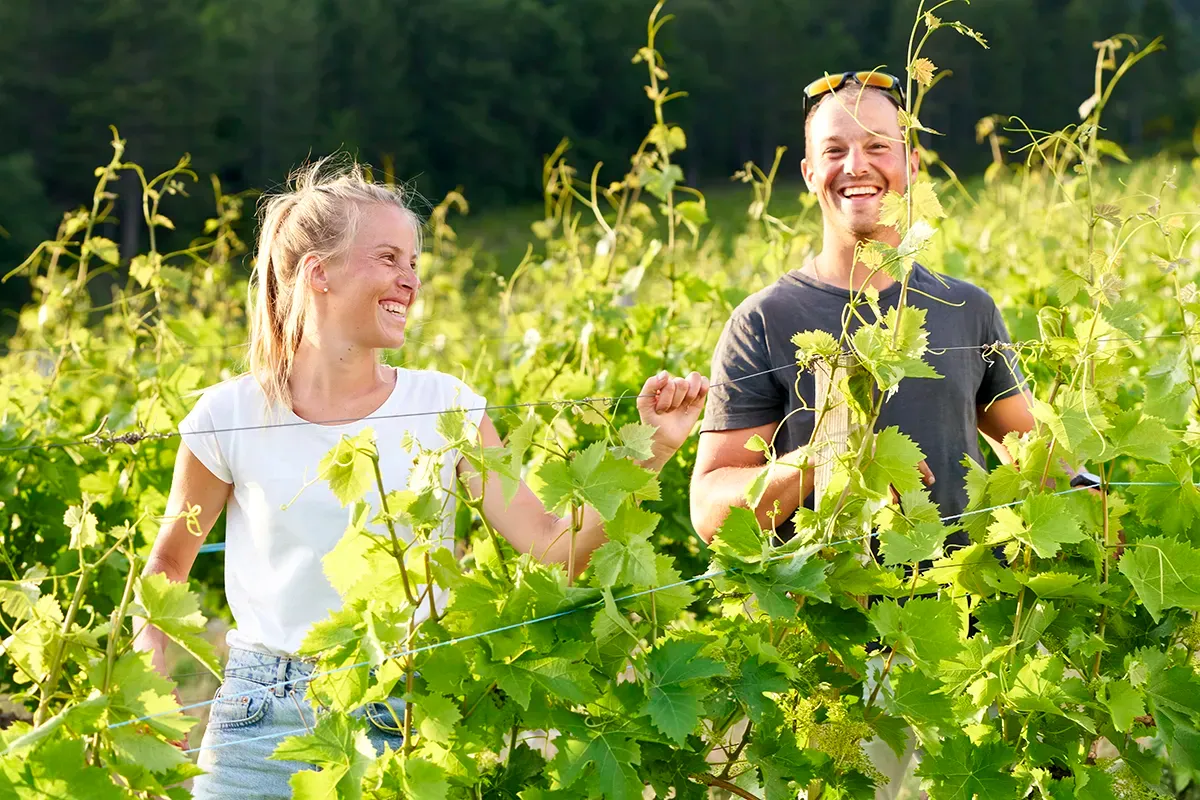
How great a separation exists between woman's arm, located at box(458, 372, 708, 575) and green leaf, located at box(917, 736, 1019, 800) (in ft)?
1.70

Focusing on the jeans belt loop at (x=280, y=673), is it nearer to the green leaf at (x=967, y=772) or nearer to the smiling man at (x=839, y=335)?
the smiling man at (x=839, y=335)

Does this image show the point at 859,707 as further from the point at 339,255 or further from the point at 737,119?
the point at 737,119

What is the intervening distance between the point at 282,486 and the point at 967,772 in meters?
1.01

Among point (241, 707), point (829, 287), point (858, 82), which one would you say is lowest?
point (241, 707)

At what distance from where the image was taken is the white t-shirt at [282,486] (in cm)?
189

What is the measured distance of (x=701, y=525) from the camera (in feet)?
7.05

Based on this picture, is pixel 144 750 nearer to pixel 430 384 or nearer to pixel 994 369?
pixel 430 384

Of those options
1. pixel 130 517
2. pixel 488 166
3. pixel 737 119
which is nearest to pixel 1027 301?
pixel 130 517

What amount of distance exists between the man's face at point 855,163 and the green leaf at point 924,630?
2.88ft

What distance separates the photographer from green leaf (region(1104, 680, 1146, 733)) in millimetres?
1564

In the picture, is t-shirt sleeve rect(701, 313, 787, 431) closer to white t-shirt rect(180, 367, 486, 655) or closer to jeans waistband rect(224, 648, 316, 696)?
white t-shirt rect(180, 367, 486, 655)

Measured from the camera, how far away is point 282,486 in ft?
6.31

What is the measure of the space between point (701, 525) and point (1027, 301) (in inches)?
110

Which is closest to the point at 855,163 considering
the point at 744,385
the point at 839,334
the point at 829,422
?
the point at 839,334
